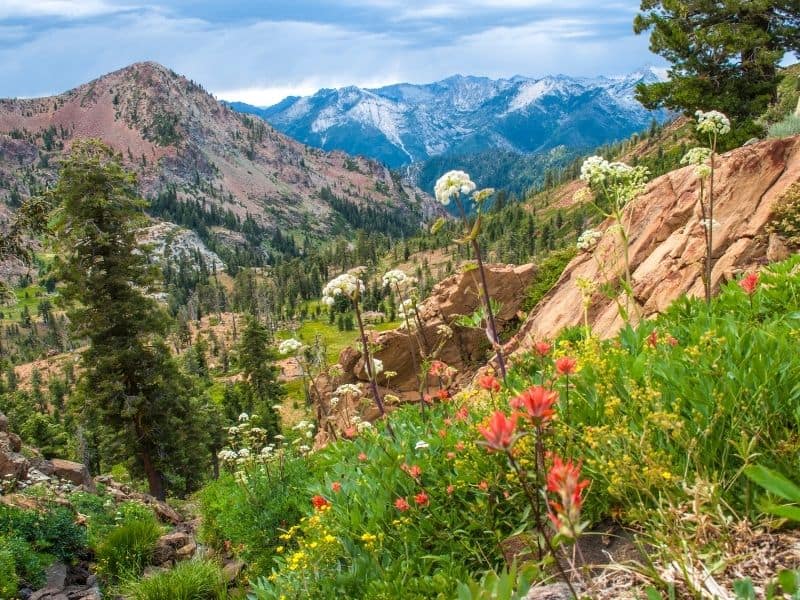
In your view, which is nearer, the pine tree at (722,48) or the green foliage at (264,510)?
the green foliage at (264,510)

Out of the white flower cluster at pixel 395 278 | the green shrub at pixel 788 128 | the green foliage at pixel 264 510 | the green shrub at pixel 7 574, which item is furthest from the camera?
the green shrub at pixel 788 128

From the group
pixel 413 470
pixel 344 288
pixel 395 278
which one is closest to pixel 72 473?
pixel 395 278

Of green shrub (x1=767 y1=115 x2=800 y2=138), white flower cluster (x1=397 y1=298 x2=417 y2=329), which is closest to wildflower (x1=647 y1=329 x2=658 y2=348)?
white flower cluster (x1=397 y1=298 x2=417 y2=329)

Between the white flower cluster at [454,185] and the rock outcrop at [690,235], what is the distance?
19.6 ft

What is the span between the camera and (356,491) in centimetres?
487

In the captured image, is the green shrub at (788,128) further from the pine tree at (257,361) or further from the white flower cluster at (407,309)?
the pine tree at (257,361)

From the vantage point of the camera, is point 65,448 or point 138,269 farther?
point 65,448

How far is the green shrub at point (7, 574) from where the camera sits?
30.7 feet

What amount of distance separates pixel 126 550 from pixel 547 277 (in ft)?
65.9

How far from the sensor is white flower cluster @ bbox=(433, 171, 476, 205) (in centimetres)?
478

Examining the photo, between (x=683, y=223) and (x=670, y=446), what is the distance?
13108mm

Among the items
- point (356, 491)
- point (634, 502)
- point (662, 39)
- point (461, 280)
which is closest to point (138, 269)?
point (461, 280)

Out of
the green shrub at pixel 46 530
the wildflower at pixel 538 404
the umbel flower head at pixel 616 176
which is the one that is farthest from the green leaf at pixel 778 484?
the green shrub at pixel 46 530

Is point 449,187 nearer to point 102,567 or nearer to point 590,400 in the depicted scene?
point 590,400
